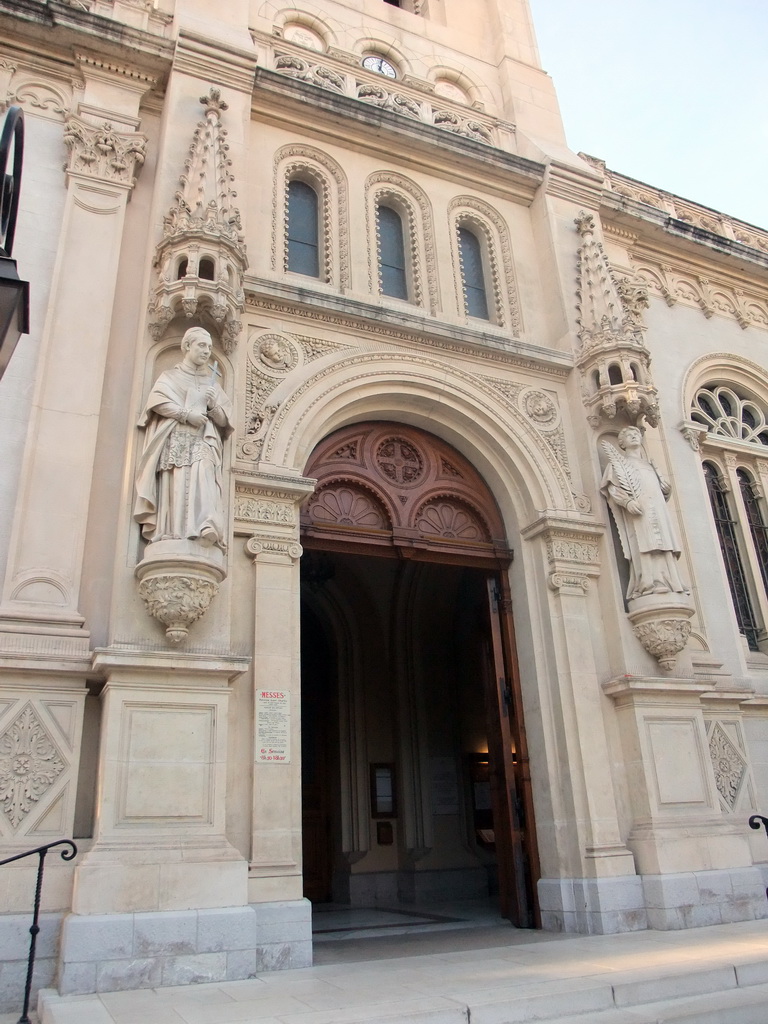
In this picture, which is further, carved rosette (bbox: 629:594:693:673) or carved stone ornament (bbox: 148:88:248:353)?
carved rosette (bbox: 629:594:693:673)

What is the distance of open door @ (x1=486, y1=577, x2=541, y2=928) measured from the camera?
32.6ft

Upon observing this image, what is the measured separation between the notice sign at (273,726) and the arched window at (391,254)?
20.5 feet

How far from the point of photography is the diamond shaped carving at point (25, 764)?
7.23 m

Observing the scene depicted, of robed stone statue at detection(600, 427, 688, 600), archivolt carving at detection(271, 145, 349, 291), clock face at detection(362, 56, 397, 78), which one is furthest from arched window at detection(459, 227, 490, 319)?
clock face at detection(362, 56, 397, 78)

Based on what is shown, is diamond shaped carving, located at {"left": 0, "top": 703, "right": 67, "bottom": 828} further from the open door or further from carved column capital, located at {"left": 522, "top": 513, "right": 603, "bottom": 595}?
carved column capital, located at {"left": 522, "top": 513, "right": 603, "bottom": 595}

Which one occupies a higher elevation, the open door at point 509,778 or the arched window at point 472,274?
the arched window at point 472,274

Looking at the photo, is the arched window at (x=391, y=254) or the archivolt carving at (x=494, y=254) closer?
the arched window at (x=391, y=254)

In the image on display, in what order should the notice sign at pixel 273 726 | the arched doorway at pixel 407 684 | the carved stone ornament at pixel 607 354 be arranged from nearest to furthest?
the notice sign at pixel 273 726 → the arched doorway at pixel 407 684 → the carved stone ornament at pixel 607 354

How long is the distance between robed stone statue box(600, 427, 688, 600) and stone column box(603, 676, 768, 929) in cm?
125

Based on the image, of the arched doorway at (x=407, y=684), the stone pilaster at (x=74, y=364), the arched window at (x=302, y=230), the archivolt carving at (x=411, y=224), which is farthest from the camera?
the archivolt carving at (x=411, y=224)

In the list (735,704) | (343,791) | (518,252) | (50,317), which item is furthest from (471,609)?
(50,317)

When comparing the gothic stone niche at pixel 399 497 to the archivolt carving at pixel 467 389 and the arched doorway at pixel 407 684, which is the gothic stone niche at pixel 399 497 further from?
the archivolt carving at pixel 467 389

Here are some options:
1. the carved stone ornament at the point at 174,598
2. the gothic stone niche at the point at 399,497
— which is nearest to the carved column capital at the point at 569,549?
the gothic stone niche at the point at 399,497

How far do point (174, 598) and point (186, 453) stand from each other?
147 cm
